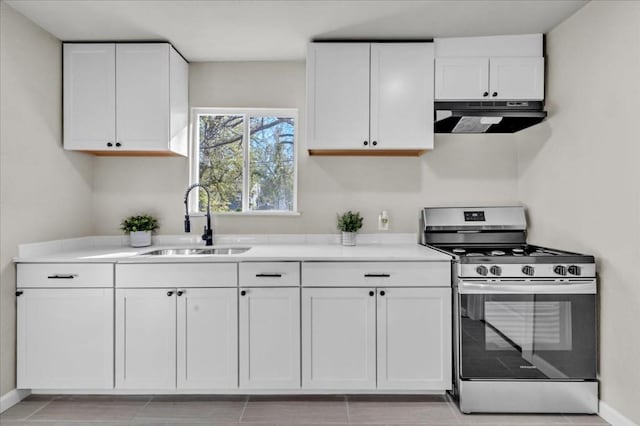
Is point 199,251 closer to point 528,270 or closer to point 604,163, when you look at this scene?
point 528,270

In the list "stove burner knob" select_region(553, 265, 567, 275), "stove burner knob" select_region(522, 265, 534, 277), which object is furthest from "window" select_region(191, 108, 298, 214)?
"stove burner knob" select_region(553, 265, 567, 275)

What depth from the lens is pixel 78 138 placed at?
2699mm

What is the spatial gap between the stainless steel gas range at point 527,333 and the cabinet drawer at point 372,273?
0.56 feet

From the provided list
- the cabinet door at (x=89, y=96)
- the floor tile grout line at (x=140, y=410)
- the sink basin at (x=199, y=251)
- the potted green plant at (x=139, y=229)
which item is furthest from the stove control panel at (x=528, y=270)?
the cabinet door at (x=89, y=96)

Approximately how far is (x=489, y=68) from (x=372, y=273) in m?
1.65

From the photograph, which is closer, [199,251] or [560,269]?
[560,269]

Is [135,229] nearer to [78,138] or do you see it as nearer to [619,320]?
[78,138]

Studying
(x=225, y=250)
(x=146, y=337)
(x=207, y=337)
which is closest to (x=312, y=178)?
(x=225, y=250)

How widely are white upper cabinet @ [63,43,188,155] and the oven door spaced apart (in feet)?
7.56

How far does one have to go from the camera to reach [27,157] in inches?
94.7

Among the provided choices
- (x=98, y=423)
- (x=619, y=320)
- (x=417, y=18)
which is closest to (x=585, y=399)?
(x=619, y=320)

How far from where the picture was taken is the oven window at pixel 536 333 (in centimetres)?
219

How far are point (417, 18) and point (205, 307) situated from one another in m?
2.21

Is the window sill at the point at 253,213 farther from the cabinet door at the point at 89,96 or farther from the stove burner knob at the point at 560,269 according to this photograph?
the stove burner knob at the point at 560,269
